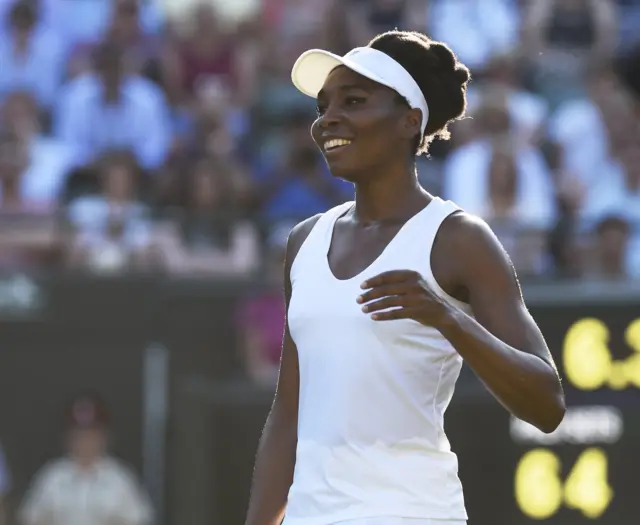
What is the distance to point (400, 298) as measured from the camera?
2.89 meters

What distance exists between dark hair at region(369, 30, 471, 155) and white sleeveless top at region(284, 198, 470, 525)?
0.93 ft

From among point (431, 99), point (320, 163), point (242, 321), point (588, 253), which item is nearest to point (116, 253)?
point (242, 321)

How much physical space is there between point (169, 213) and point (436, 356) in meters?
5.05

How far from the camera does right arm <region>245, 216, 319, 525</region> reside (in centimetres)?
345

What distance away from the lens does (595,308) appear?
689cm

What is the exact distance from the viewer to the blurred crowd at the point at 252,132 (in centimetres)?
808

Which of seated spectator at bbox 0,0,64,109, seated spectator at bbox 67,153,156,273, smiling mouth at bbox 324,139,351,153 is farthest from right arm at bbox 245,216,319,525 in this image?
seated spectator at bbox 0,0,64,109

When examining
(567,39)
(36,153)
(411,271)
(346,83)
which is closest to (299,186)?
(36,153)

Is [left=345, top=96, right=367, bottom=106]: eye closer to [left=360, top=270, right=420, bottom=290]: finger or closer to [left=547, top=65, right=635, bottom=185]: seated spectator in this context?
[left=360, top=270, right=420, bottom=290]: finger

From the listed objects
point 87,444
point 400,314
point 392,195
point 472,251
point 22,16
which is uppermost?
point 22,16

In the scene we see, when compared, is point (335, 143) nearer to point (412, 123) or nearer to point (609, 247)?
point (412, 123)

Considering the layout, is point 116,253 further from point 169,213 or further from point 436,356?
point 436,356

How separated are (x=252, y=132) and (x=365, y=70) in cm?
693

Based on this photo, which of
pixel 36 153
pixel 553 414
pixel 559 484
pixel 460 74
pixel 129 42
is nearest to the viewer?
pixel 553 414
